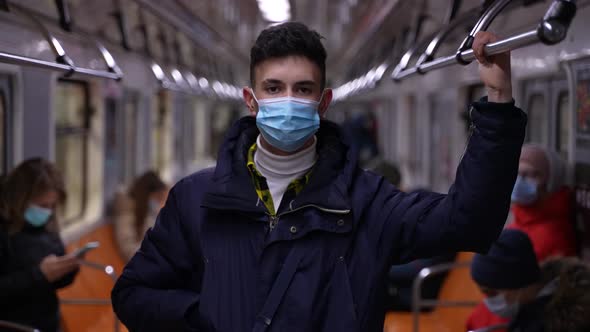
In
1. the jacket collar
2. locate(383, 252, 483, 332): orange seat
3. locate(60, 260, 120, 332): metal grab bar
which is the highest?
the jacket collar

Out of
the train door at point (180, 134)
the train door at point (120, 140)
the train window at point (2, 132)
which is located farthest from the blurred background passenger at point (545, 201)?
the train door at point (180, 134)

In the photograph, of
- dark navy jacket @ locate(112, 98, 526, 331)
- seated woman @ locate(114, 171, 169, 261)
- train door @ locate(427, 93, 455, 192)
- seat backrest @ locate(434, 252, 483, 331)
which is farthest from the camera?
train door @ locate(427, 93, 455, 192)

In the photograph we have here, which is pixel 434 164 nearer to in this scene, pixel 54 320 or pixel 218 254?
pixel 54 320

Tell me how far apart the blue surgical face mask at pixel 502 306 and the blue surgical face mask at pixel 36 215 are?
1860 mm

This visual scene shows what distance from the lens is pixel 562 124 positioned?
12.7 ft

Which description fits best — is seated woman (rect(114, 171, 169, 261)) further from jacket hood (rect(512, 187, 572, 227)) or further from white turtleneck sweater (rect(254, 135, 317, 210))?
white turtleneck sweater (rect(254, 135, 317, 210))

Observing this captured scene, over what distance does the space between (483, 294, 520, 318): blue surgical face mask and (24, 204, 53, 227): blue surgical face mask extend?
186cm

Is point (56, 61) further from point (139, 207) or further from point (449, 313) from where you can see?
point (449, 313)

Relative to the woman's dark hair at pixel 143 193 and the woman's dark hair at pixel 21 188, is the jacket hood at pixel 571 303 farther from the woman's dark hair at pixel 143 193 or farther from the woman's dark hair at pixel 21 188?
the woman's dark hair at pixel 143 193

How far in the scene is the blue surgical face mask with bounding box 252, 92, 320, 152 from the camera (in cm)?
163

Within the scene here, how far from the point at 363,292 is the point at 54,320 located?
2.00 metres

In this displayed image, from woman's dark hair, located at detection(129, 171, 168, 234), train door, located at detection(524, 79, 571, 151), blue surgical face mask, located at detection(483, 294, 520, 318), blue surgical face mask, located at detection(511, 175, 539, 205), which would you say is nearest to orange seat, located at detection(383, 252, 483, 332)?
train door, located at detection(524, 79, 571, 151)

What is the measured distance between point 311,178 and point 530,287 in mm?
1449

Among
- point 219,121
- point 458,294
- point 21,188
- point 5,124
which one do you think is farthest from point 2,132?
point 219,121
